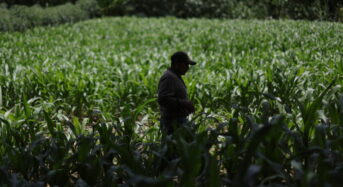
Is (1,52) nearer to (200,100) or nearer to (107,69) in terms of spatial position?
(107,69)

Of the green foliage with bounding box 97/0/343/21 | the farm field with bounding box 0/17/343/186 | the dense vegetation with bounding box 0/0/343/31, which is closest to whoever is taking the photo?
the farm field with bounding box 0/17/343/186

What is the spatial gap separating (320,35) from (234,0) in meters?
17.4

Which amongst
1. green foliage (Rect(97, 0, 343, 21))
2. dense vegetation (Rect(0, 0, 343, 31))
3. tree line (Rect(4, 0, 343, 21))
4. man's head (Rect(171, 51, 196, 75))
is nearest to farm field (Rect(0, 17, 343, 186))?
man's head (Rect(171, 51, 196, 75))

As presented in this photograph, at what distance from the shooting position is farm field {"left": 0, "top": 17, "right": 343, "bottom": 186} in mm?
2471

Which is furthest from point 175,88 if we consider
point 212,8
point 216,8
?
point 212,8

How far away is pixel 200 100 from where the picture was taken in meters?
5.75

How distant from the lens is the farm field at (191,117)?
2471 mm

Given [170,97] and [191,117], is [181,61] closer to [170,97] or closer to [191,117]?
[170,97]

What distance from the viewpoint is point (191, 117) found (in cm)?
484

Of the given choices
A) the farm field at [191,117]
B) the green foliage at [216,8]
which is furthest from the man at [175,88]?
the green foliage at [216,8]

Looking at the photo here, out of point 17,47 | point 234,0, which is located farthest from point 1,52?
point 234,0

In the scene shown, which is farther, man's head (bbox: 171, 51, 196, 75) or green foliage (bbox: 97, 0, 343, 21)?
green foliage (bbox: 97, 0, 343, 21)

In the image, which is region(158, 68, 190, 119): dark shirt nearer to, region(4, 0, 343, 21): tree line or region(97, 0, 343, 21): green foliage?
region(4, 0, 343, 21): tree line

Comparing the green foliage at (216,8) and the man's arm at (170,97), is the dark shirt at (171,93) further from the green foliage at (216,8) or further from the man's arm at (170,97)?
the green foliage at (216,8)
